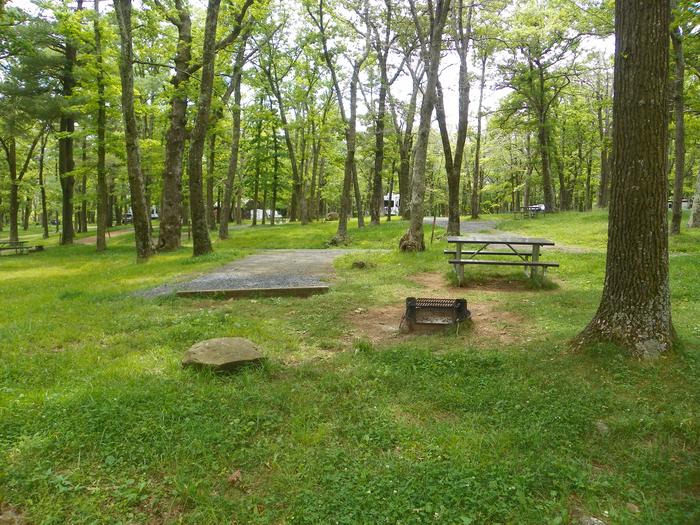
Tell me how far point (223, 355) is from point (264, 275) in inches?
200

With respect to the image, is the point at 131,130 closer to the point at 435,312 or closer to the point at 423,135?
the point at 423,135

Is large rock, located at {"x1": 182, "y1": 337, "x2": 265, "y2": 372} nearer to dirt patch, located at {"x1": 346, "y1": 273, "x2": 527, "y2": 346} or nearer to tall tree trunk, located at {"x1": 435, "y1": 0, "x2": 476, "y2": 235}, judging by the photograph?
dirt patch, located at {"x1": 346, "y1": 273, "x2": 527, "y2": 346}

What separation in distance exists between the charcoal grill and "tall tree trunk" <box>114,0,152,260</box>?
31.5 feet

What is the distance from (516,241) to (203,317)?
529cm

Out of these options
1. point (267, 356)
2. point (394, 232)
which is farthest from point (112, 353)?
point (394, 232)

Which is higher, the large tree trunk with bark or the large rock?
the large tree trunk with bark

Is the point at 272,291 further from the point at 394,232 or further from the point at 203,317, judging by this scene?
the point at 394,232

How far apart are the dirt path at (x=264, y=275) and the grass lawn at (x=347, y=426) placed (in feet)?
7.33

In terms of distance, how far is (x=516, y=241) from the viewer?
25.8 ft

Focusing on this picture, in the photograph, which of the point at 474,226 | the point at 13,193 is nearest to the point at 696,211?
the point at 474,226

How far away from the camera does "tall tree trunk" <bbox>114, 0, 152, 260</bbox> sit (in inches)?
461

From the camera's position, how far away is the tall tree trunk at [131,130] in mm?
11719

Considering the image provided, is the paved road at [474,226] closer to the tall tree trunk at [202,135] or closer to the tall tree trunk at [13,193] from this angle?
the tall tree trunk at [202,135]

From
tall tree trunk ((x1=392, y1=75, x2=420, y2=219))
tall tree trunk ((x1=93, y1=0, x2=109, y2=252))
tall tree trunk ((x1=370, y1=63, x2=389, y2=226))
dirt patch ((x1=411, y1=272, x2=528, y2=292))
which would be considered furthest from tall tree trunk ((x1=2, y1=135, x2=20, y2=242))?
dirt patch ((x1=411, y1=272, x2=528, y2=292))
